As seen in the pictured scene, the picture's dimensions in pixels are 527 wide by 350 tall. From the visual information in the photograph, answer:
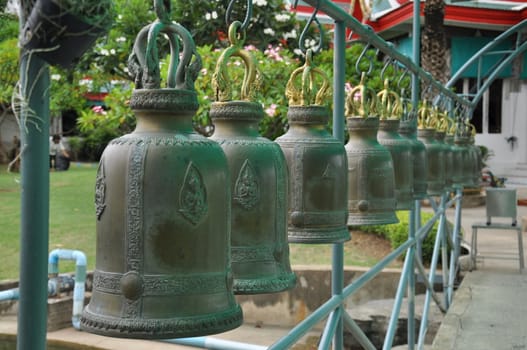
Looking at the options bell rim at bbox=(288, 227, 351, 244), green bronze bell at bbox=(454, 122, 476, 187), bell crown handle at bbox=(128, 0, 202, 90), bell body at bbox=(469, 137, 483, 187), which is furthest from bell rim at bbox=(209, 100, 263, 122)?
bell body at bbox=(469, 137, 483, 187)

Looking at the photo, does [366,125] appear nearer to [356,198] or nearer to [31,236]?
[356,198]

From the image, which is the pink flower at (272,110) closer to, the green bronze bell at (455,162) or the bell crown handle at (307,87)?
the green bronze bell at (455,162)

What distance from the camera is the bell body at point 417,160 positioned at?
14.3ft

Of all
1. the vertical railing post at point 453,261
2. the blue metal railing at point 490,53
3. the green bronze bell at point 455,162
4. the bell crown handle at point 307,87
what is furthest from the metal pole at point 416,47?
the vertical railing post at point 453,261

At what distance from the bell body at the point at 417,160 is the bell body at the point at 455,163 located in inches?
79.7

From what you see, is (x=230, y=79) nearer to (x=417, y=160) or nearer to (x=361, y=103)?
(x=361, y=103)

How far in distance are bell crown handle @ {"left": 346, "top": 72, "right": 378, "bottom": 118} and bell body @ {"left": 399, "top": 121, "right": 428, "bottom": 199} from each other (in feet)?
2.60

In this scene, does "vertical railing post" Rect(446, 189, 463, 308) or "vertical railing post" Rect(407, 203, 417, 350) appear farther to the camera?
"vertical railing post" Rect(446, 189, 463, 308)

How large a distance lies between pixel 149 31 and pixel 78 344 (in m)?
6.84

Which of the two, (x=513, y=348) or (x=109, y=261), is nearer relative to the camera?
(x=109, y=261)

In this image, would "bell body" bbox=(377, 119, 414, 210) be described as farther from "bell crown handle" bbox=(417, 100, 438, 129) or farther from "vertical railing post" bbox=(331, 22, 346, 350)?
"bell crown handle" bbox=(417, 100, 438, 129)

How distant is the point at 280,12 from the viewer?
10.5 meters

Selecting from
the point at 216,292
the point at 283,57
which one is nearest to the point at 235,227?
the point at 216,292

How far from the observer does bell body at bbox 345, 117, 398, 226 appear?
3.37 meters
